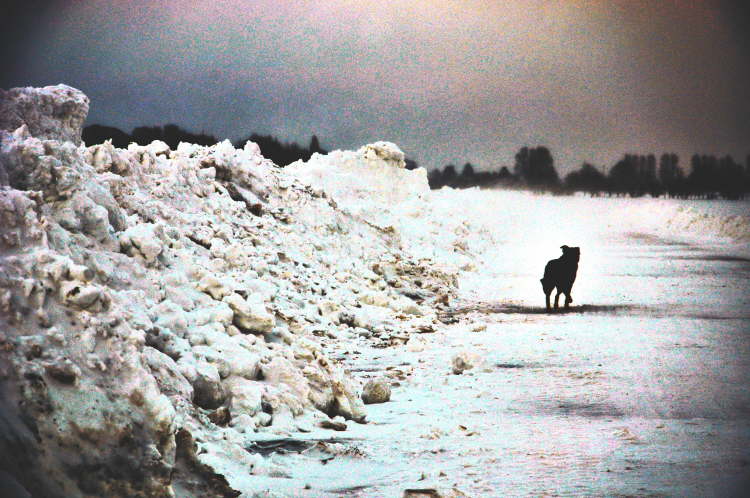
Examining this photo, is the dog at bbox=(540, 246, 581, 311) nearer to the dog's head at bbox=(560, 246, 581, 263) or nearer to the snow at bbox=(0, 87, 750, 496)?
the dog's head at bbox=(560, 246, 581, 263)

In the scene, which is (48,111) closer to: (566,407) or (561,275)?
(566,407)

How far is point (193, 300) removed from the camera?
276 inches

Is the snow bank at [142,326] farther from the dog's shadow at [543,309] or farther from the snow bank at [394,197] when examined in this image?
the snow bank at [394,197]

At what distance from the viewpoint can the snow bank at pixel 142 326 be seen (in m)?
3.76

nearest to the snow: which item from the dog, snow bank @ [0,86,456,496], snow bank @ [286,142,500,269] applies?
snow bank @ [0,86,456,496]

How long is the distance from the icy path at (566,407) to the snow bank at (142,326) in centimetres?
71

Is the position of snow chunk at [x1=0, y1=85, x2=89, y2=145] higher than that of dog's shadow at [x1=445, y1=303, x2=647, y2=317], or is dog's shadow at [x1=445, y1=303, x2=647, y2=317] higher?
snow chunk at [x1=0, y1=85, x2=89, y2=145]

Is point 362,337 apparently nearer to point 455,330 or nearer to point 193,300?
point 455,330

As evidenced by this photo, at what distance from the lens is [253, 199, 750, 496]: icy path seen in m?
4.95

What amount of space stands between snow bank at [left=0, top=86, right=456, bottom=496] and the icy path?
0.71 metres

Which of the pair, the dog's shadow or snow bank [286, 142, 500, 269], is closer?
the dog's shadow

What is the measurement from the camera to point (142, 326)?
551cm

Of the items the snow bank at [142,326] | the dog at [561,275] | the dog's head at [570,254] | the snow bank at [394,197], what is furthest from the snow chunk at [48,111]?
the snow bank at [394,197]

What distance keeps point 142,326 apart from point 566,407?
3831 mm
